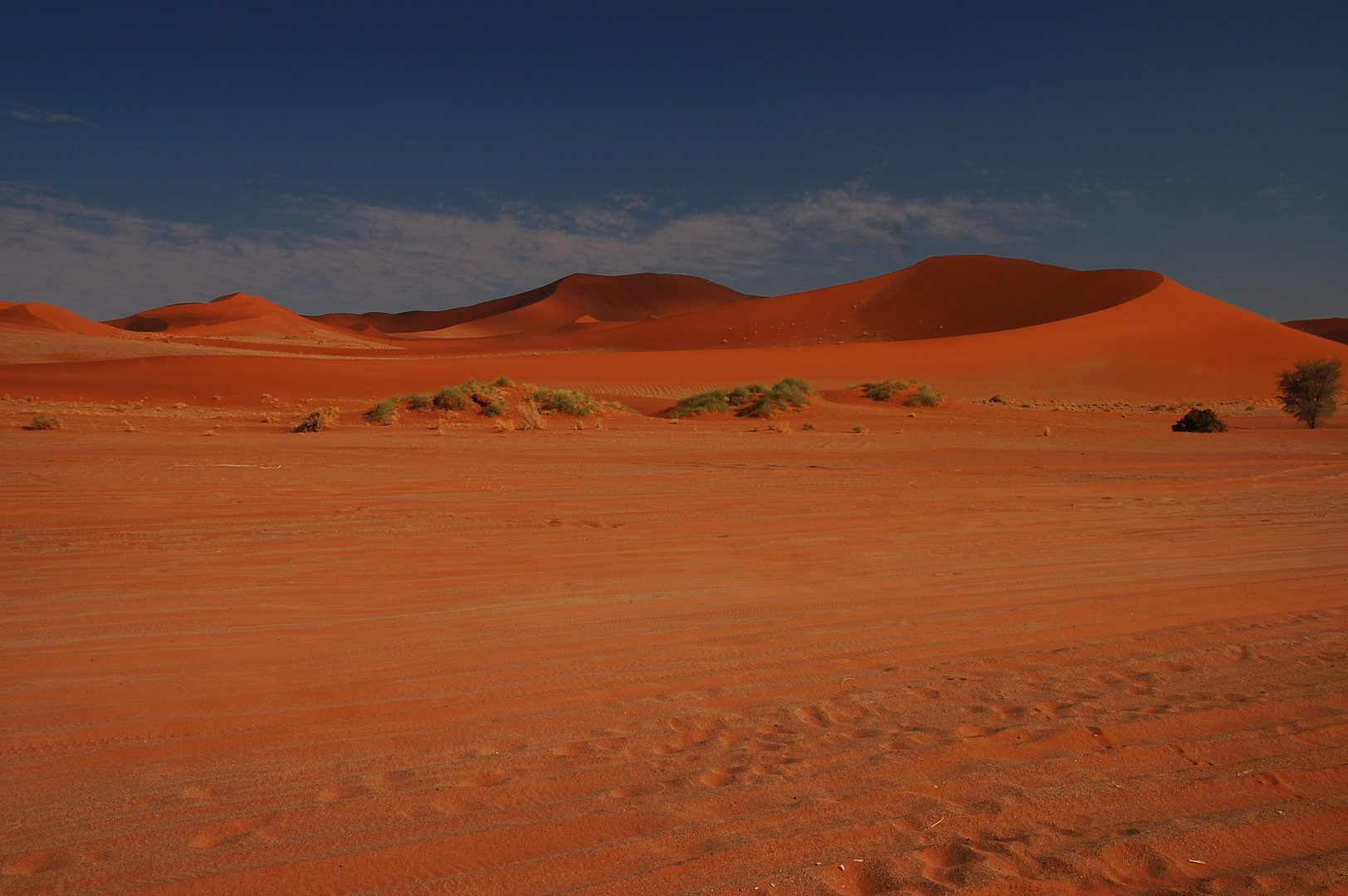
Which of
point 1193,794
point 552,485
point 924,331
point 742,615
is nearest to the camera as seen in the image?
point 1193,794

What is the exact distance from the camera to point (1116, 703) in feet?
12.4

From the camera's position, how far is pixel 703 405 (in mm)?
28938

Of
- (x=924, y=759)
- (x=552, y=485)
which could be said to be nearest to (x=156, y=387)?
(x=552, y=485)

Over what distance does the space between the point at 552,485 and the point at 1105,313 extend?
2265 inches

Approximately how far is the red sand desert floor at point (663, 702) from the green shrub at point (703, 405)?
1957 cm

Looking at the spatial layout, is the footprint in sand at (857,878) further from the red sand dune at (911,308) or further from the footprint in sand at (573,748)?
the red sand dune at (911,308)

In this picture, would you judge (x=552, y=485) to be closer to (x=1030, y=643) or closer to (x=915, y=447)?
(x=1030, y=643)

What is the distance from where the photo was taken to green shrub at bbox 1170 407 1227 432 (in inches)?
940

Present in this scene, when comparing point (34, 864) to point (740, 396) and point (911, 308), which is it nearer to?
point (740, 396)

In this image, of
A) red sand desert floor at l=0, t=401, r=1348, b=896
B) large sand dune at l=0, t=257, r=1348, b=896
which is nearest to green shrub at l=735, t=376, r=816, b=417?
large sand dune at l=0, t=257, r=1348, b=896

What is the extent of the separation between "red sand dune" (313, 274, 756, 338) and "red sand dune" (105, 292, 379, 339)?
2406 cm

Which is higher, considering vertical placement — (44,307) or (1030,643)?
(44,307)

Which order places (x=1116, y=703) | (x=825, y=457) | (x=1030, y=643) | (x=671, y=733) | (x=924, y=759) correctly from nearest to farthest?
(x=924, y=759)
(x=671, y=733)
(x=1116, y=703)
(x=1030, y=643)
(x=825, y=457)

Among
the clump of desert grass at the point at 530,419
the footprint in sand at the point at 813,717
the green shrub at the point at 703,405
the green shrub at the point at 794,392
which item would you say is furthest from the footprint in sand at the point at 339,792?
the green shrub at the point at 794,392
